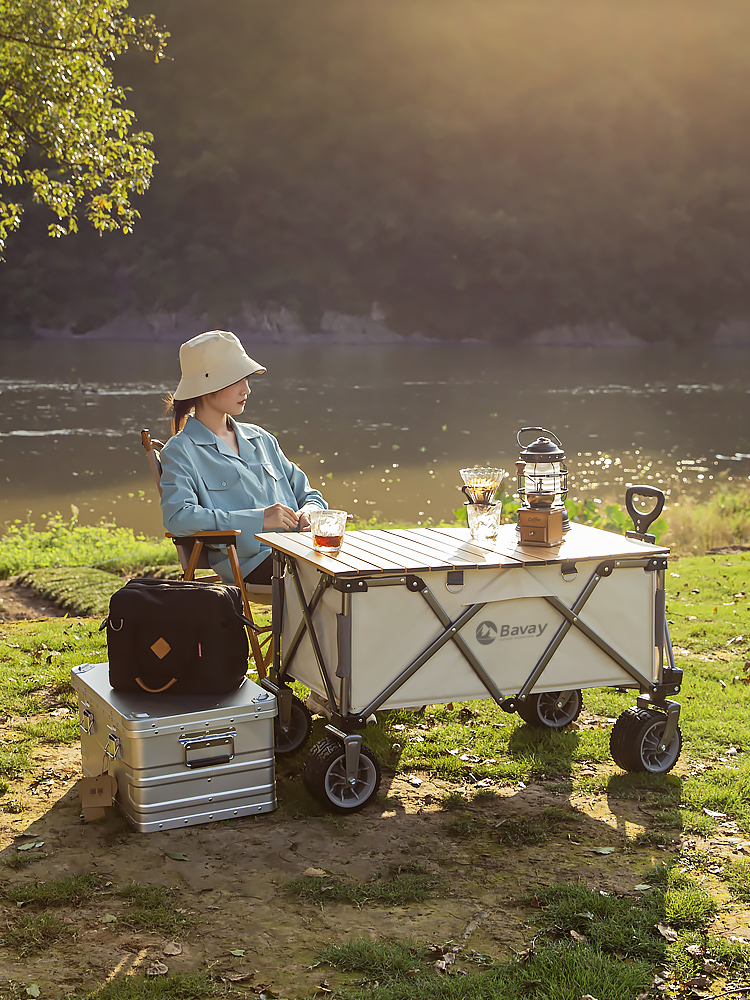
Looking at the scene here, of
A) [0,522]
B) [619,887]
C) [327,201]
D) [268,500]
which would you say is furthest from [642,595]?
[327,201]

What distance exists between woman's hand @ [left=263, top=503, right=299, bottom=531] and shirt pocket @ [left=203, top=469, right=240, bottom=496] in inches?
8.8

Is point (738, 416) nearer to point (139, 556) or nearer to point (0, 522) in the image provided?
point (0, 522)

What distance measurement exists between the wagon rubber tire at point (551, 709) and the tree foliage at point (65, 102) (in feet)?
17.3

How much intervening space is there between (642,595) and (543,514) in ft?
1.54

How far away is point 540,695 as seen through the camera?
4.14m

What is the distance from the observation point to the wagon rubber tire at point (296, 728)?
12.7 feet

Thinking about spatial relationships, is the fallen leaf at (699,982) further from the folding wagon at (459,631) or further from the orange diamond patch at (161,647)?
the orange diamond patch at (161,647)

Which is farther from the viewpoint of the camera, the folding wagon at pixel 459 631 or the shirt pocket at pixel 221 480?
the shirt pocket at pixel 221 480

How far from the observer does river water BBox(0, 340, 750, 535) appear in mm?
15883

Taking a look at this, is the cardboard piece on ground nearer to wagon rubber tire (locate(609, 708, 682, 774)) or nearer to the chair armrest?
the chair armrest

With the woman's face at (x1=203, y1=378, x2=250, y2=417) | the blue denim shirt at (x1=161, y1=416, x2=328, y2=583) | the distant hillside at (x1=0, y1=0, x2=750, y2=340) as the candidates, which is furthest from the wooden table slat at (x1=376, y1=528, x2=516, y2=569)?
the distant hillside at (x1=0, y1=0, x2=750, y2=340)

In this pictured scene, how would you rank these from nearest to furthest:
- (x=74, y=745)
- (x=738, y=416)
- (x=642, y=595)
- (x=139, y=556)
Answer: (x=642, y=595)
(x=74, y=745)
(x=139, y=556)
(x=738, y=416)

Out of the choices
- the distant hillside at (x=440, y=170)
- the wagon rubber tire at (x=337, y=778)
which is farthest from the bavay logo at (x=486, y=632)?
the distant hillside at (x=440, y=170)

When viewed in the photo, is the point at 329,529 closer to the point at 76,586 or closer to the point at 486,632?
the point at 486,632
